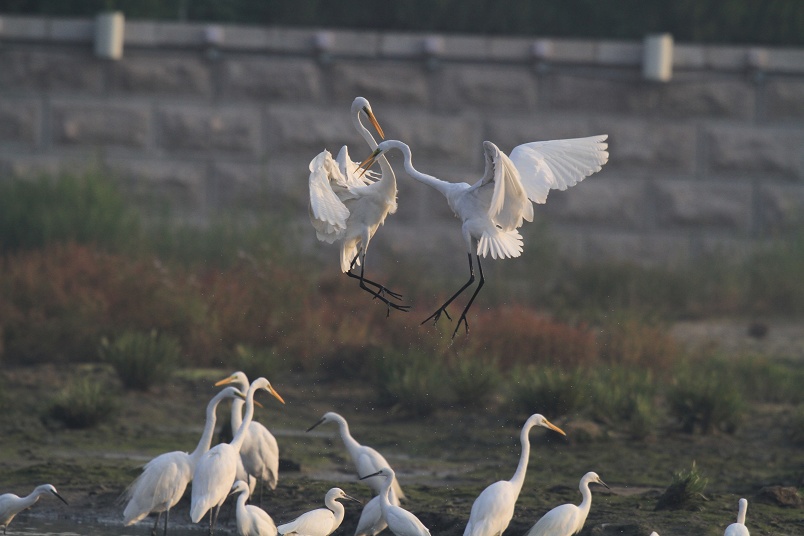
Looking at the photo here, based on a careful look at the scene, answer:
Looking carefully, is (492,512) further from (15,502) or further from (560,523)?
(15,502)

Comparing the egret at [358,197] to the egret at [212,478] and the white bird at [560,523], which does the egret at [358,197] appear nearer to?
the egret at [212,478]

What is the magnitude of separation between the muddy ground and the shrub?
0.38 feet

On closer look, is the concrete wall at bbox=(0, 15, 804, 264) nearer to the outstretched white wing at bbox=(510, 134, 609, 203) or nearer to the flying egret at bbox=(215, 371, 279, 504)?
the outstretched white wing at bbox=(510, 134, 609, 203)

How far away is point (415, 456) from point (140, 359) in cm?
240

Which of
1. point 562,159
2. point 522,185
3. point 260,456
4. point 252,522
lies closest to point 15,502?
point 252,522

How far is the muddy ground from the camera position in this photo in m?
8.35

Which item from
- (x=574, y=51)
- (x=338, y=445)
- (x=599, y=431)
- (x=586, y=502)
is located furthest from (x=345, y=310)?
(x=586, y=502)

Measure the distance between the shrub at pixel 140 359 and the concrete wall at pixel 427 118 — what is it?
372cm

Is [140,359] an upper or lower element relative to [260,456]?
upper

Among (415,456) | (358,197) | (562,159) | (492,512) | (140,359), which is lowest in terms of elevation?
(415,456)

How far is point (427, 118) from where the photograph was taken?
1495cm

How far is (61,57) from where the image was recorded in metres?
14.6

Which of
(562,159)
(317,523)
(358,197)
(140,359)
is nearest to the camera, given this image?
(317,523)

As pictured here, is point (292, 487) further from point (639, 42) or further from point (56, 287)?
point (639, 42)
